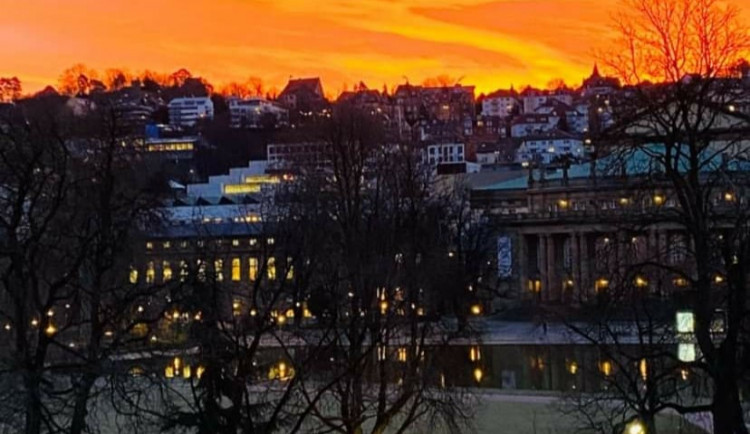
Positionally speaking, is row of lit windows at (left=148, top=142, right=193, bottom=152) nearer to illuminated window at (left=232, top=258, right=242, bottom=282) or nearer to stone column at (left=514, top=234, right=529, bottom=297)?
illuminated window at (left=232, top=258, right=242, bottom=282)

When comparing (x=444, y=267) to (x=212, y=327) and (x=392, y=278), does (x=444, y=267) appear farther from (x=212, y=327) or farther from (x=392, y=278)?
(x=212, y=327)

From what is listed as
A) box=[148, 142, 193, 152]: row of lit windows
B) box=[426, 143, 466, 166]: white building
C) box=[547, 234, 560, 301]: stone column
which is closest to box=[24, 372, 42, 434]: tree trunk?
box=[547, 234, 560, 301]: stone column

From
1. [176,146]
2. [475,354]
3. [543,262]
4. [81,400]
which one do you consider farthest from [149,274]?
[176,146]

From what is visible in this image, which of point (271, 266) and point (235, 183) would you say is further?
point (235, 183)

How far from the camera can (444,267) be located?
158ft

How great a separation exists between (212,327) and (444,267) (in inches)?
1115

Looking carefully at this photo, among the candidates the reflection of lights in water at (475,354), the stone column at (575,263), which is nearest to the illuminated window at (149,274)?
the reflection of lights in water at (475,354)

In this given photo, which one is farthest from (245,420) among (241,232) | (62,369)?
(241,232)

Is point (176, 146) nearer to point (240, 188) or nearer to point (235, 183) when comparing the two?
point (235, 183)

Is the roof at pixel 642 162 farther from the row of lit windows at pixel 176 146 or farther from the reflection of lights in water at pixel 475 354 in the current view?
the row of lit windows at pixel 176 146

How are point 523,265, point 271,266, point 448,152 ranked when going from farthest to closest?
point 448,152
point 523,265
point 271,266

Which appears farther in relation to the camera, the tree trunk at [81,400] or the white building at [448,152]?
the white building at [448,152]

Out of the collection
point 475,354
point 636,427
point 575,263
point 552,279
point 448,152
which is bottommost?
point 475,354

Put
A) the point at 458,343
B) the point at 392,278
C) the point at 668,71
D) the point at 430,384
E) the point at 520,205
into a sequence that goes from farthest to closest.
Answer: the point at 520,205
the point at 458,343
the point at 392,278
the point at 430,384
the point at 668,71
